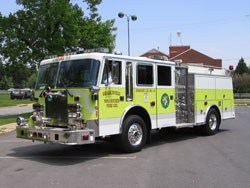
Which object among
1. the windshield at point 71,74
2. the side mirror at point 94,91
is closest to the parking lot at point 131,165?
the side mirror at point 94,91

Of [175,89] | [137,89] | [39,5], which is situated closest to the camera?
[137,89]

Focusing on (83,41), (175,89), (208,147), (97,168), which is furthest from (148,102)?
(83,41)

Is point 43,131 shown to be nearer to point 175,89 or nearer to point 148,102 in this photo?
point 148,102

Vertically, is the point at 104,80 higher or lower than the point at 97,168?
higher

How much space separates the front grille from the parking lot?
1033 millimetres

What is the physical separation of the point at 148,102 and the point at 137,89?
602 mm

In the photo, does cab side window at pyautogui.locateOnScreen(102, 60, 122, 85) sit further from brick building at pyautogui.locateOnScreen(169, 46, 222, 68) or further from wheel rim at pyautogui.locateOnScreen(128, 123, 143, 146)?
brick building at pyautogui.locateOnScreen(169, 46, 222, 68)

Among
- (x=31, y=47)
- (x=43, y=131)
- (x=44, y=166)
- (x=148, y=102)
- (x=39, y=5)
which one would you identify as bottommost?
(x=44, y=166)

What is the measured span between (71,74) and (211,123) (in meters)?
6.28

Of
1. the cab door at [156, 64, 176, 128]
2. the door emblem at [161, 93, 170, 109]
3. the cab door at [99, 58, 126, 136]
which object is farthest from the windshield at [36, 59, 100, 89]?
the door emblem at [161, 93, 170, 109]

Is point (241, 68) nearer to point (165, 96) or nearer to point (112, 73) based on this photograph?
point (165, 96)

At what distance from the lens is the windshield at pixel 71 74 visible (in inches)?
333

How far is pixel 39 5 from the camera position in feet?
73.9

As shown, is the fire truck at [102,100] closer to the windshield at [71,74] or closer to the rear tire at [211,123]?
the windshield at [71,74]
